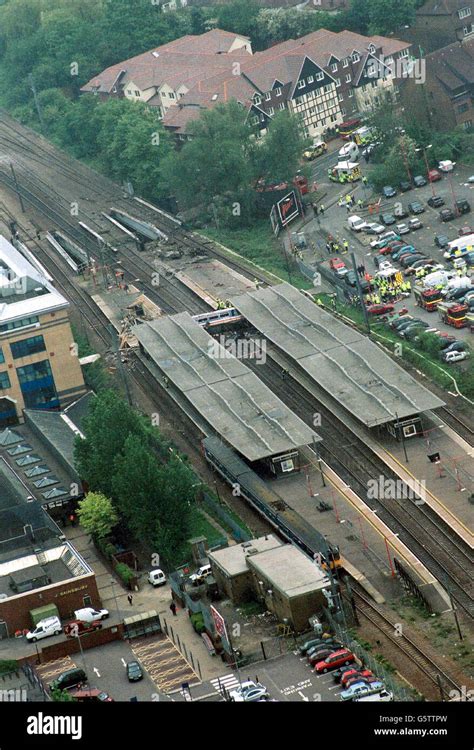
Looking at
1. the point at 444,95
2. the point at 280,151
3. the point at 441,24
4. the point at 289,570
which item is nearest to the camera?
the point at 289,570

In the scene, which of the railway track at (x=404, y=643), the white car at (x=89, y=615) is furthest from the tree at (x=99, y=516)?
the railway track at (x=404, y=643)

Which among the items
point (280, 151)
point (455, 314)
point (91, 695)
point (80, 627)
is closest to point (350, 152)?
point (280, 151)

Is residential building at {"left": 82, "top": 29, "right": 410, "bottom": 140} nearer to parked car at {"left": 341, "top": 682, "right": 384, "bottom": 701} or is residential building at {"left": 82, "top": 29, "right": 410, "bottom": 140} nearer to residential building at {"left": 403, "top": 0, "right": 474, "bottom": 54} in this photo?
residential building at {"left": 403, "top": 0, "right": 474, "bottom": 54}

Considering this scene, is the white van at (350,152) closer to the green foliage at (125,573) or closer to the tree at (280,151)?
the tree at (280,151)

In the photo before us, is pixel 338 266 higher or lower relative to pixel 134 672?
lower

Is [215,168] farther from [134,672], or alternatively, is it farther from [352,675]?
[352,675]
